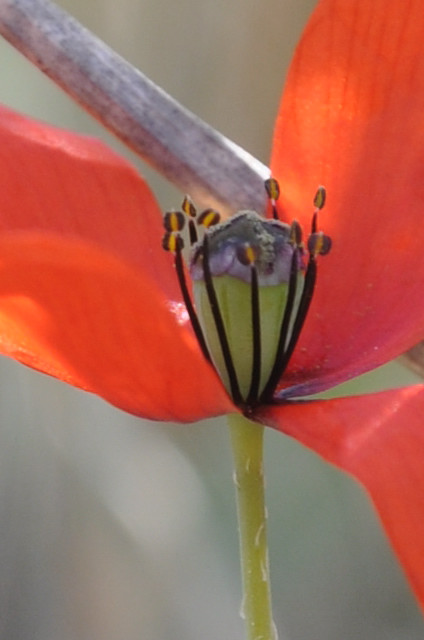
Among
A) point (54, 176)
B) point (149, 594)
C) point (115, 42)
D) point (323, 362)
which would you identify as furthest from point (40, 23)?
point (149, 594)

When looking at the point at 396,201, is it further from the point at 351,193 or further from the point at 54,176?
the point at 54,176

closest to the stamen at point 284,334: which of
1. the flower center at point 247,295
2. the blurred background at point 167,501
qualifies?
the flower center at point 247,295

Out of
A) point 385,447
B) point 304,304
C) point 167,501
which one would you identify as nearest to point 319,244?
point 304,304

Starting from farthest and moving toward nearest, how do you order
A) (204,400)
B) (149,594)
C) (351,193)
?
(149,594), (351,193), (204,400)

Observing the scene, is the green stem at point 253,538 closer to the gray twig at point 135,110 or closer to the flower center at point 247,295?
the flower center at point 247,295

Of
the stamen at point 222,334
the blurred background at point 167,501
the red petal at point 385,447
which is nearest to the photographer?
the red petal at point 385,447

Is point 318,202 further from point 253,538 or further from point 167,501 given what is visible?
point 167,501

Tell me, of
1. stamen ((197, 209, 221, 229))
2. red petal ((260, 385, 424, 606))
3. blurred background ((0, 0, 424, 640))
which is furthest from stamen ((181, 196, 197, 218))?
blurred background ((0, 0, 424, 640))
